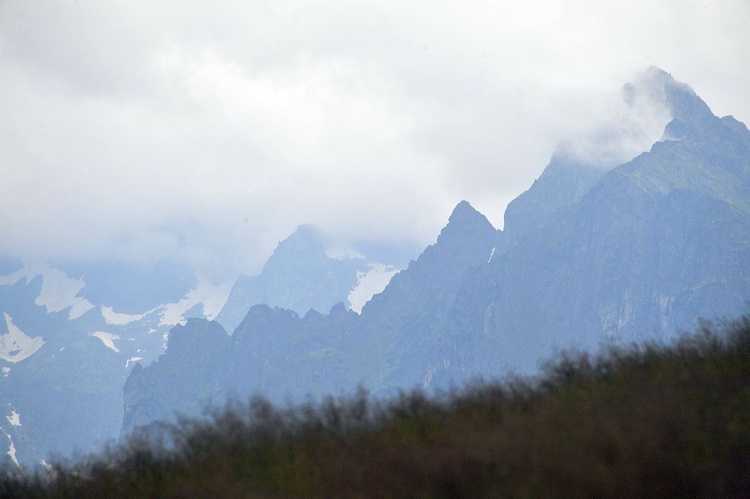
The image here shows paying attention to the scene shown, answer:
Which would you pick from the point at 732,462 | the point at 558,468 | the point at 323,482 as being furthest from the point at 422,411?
the point at 732,462

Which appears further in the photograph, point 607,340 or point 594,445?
point 607,340

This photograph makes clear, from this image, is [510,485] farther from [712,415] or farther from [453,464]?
[712,415]

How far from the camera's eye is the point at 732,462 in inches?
375

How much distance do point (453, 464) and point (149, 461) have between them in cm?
616

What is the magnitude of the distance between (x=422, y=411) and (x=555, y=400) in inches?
101

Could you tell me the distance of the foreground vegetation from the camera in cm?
952

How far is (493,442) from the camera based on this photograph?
34.8 feet

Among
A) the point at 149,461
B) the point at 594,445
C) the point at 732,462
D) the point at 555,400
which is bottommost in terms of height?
the point at 732,462

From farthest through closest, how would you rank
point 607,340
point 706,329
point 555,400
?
point 607,340 → point 706,329 → point 555,400

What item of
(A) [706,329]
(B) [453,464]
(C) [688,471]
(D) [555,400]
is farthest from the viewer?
(A) [706,329]

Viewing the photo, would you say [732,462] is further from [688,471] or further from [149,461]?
[149,461]

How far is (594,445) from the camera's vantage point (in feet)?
34.0

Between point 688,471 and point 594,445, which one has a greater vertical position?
point 594,445

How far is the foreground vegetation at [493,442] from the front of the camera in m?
9.52
